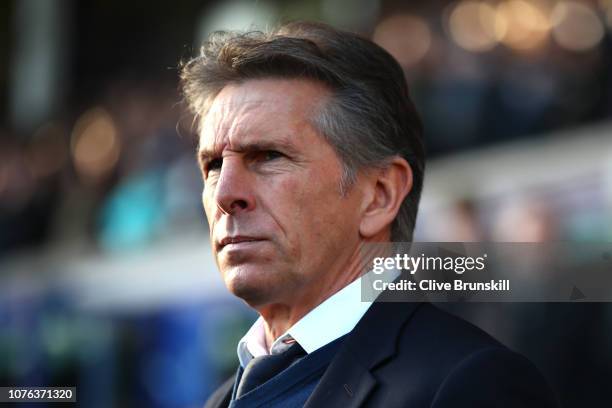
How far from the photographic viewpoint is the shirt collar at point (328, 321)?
2.75 metres

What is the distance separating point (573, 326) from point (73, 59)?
9.51 metres

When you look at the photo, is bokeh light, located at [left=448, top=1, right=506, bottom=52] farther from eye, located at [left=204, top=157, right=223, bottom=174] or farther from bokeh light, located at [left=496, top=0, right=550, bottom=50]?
eye, located at [left=204, top=157, right=223, bottom=174]

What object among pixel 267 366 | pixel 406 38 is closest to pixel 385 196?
pixel 267 366

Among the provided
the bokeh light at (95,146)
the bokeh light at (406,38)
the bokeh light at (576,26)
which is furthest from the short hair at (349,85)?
the bokeh light at (95,146)

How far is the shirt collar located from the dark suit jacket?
0.19ft

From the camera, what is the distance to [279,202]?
280 centimetres

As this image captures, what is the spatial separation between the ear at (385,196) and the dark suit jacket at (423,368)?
0.72 feet

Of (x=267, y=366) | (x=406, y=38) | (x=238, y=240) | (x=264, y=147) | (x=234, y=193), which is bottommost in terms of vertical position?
(x=267, y=366)

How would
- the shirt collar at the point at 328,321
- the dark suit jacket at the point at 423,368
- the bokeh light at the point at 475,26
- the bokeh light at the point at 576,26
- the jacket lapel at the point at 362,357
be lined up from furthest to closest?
1. the bokeh light at the point at 475,26
2. the bokeh light at the point at 576,26
3. the shirt collar at the point at 328,321
4. the jacket lapel at the point at 362,357
5. the dark suit jacket at the point at 423,368

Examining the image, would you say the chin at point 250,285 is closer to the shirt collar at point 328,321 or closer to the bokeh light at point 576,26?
the shirt collar at point 328,321

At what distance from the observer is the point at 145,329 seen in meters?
8.45

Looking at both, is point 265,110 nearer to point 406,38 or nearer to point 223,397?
point 223,397

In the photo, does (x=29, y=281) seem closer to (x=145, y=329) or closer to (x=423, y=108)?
(x=145, y=329)

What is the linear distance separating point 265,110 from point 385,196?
1.22 ft
